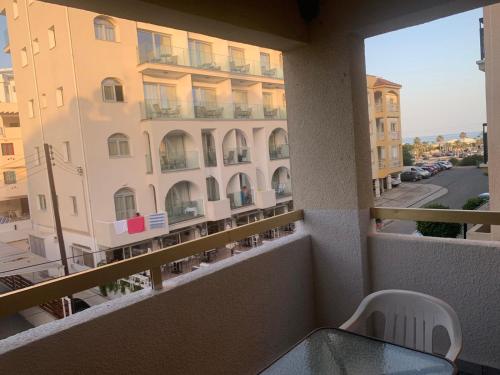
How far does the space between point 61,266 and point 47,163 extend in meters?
1.03

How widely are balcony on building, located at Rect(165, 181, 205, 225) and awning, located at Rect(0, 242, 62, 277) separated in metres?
1.16

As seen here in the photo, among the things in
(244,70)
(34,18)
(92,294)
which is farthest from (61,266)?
(244,70)

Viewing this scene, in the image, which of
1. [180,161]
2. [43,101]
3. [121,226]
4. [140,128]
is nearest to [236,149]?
[180,161]

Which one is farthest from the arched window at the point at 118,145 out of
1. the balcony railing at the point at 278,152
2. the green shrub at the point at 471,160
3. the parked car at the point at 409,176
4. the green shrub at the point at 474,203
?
the green shrub at the point at 471,160

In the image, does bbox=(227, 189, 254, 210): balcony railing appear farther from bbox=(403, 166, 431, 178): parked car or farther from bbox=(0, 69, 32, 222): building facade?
bbox=(0, 69, 32, 222): building facade

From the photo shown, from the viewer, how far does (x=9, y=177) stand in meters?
2.19

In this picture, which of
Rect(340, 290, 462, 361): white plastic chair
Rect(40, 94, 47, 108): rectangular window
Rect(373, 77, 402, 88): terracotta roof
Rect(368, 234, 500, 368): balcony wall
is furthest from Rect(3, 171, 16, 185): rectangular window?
Rect(373, 77, 402, 88): terracotta roof

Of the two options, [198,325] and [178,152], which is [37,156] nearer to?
[178,152]

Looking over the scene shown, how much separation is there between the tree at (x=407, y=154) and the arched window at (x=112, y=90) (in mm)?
2511

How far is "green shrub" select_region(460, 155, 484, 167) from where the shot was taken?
298cm

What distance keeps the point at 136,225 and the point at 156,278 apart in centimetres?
123

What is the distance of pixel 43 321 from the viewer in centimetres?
129

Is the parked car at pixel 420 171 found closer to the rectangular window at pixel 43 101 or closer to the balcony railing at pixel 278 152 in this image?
the balcony railing at pixel 278 152

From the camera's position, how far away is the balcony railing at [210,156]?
3.46m
